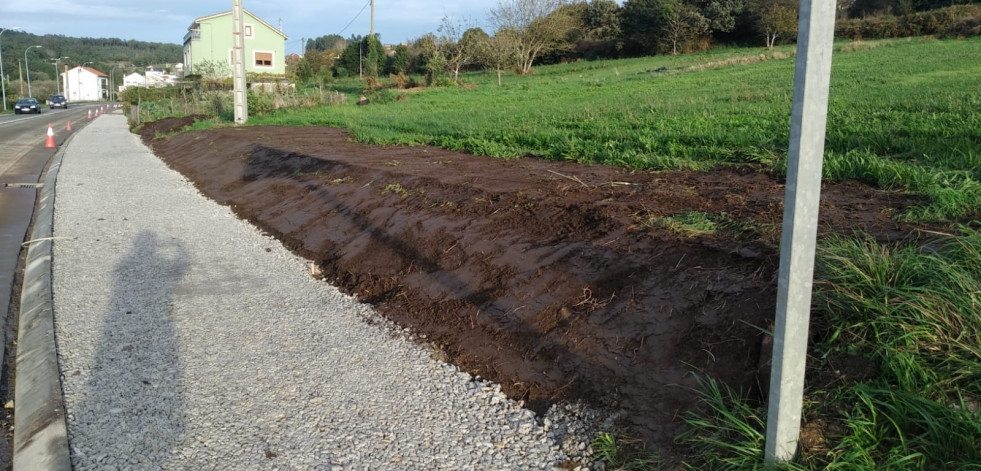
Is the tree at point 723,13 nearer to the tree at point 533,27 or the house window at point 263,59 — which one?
the tree at point 533,27

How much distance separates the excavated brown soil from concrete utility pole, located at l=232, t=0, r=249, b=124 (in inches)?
643

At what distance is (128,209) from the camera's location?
11336mm

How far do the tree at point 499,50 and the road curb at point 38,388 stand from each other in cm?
3536

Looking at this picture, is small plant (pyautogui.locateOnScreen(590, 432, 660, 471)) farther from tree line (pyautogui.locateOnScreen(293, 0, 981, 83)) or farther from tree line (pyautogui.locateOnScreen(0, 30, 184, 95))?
tree line (pyautogui.locateOnScreen(0, 30, 184, 95))

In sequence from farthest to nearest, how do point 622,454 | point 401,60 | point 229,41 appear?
point 229,41
point 401,60
point 622,454

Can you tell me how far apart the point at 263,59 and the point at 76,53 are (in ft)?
424

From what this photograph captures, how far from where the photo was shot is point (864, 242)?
4176 millimetres

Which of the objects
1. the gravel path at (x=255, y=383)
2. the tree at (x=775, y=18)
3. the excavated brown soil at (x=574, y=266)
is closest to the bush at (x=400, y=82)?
the tree at (x=775, y=18)

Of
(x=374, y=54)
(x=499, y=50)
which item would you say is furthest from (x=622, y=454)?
(x=374, y=54)

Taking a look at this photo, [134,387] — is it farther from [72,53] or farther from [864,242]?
[72,53]

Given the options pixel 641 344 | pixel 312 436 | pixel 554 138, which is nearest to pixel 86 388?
pixel 312 436

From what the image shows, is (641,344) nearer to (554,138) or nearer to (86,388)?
(86,388)

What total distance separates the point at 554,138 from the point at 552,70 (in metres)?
35.3

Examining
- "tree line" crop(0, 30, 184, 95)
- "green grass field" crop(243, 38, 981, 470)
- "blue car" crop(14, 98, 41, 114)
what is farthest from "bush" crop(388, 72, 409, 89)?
"tree line" crop(0, 30, 184, 95)
